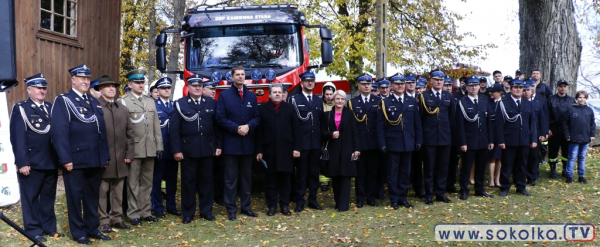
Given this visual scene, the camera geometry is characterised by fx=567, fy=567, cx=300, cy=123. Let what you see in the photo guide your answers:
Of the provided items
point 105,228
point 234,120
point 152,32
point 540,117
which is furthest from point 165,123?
point 152,32

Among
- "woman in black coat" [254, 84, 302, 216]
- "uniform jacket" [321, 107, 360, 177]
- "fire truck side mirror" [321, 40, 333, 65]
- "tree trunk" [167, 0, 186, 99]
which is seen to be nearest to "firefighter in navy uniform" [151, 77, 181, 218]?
"woman in black coat" [254, 84, 302, 216]

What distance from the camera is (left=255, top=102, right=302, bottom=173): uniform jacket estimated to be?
27.0 feet

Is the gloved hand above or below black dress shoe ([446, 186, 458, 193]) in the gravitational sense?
above

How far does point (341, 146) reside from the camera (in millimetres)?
8562

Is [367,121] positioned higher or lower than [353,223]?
higher

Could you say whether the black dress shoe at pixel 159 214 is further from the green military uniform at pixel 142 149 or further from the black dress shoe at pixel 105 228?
the black dress shoe at pixel 105 228

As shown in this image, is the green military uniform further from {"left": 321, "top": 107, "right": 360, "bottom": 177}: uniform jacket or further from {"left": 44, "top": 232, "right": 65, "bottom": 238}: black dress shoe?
{"left": 321, "top": 107, "right": 360, "bottom": 177}: uniform jacket

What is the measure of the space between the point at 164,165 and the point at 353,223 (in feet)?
9.80

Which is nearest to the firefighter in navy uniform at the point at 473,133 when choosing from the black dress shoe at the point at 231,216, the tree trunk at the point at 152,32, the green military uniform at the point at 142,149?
the black dress shoe at the point at 231,216

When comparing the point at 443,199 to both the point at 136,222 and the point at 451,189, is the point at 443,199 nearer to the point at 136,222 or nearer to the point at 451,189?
the point at 451,189

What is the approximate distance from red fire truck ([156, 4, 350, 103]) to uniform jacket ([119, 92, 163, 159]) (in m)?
2.18

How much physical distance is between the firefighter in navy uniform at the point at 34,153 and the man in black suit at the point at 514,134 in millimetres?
6865

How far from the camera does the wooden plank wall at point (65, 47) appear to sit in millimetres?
9367

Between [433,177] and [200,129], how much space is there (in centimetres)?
389
